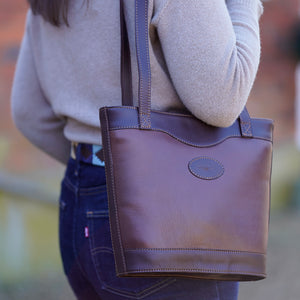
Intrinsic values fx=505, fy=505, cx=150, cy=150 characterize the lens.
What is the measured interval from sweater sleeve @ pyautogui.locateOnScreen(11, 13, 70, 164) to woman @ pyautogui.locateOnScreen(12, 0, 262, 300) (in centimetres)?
9

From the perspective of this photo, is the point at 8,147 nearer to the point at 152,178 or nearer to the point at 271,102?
the point at 152,178

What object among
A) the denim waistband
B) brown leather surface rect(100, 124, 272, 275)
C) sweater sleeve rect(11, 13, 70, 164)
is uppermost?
sweater sleeve rect(11, 13, 70, 164)

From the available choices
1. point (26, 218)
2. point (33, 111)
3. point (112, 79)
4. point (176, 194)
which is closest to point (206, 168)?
point (176, 194)

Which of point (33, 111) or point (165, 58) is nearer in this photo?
point (165, 58)

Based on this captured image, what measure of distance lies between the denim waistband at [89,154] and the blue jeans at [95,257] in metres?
0.01

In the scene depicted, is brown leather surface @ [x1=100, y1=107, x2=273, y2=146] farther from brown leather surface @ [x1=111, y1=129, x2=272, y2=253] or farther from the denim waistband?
the denim waistband

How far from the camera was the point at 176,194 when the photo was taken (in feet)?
3.49

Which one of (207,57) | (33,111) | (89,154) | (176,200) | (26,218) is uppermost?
(26,218)

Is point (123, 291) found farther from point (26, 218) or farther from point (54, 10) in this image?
point (26, 218)

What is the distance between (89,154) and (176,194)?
0.30m

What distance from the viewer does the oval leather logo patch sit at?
3.58 ft

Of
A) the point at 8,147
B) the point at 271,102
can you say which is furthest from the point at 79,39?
the point at 271,102

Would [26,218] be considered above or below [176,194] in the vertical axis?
above

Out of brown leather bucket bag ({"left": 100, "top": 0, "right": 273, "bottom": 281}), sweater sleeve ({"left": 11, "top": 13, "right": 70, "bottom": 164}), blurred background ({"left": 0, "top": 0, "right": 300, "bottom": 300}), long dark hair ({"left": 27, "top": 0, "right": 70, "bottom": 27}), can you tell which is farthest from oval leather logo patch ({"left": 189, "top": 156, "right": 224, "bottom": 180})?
blurred background ({"left": 0, "top": 0, "right": 300, "bottom": 300})
